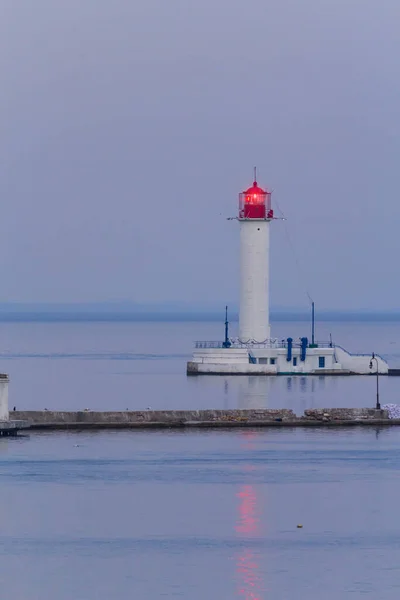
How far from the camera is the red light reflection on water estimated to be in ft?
87.5

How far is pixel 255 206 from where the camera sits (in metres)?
71.0

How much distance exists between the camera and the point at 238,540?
30.7 m

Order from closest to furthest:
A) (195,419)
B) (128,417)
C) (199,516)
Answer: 1. (199,516)
2. (128,417)
3. (195,419)

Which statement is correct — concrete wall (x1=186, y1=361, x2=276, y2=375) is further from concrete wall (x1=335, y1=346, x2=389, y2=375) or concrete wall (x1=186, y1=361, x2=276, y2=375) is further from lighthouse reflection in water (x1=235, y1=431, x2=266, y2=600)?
lighthouse reflection in water (x1=235, y1=431, x2=266, y2=600)

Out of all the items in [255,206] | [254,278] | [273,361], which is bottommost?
[273,361]

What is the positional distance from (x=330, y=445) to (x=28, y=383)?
3445 cm

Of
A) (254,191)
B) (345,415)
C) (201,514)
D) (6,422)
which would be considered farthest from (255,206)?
(201,514)

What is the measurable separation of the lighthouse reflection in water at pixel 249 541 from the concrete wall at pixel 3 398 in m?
6.99

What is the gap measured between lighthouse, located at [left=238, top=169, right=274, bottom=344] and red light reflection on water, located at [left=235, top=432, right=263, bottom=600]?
3002 cm

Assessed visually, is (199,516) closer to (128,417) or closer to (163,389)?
(128,417)

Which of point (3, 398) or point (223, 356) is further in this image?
point (223, 356)

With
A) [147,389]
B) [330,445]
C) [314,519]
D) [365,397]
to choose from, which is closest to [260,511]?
[314,519]

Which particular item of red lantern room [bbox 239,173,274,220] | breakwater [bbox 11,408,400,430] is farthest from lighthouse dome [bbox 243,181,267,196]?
breakwater [bbox 11,408,400,430]

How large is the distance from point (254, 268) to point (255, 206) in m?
2.82
